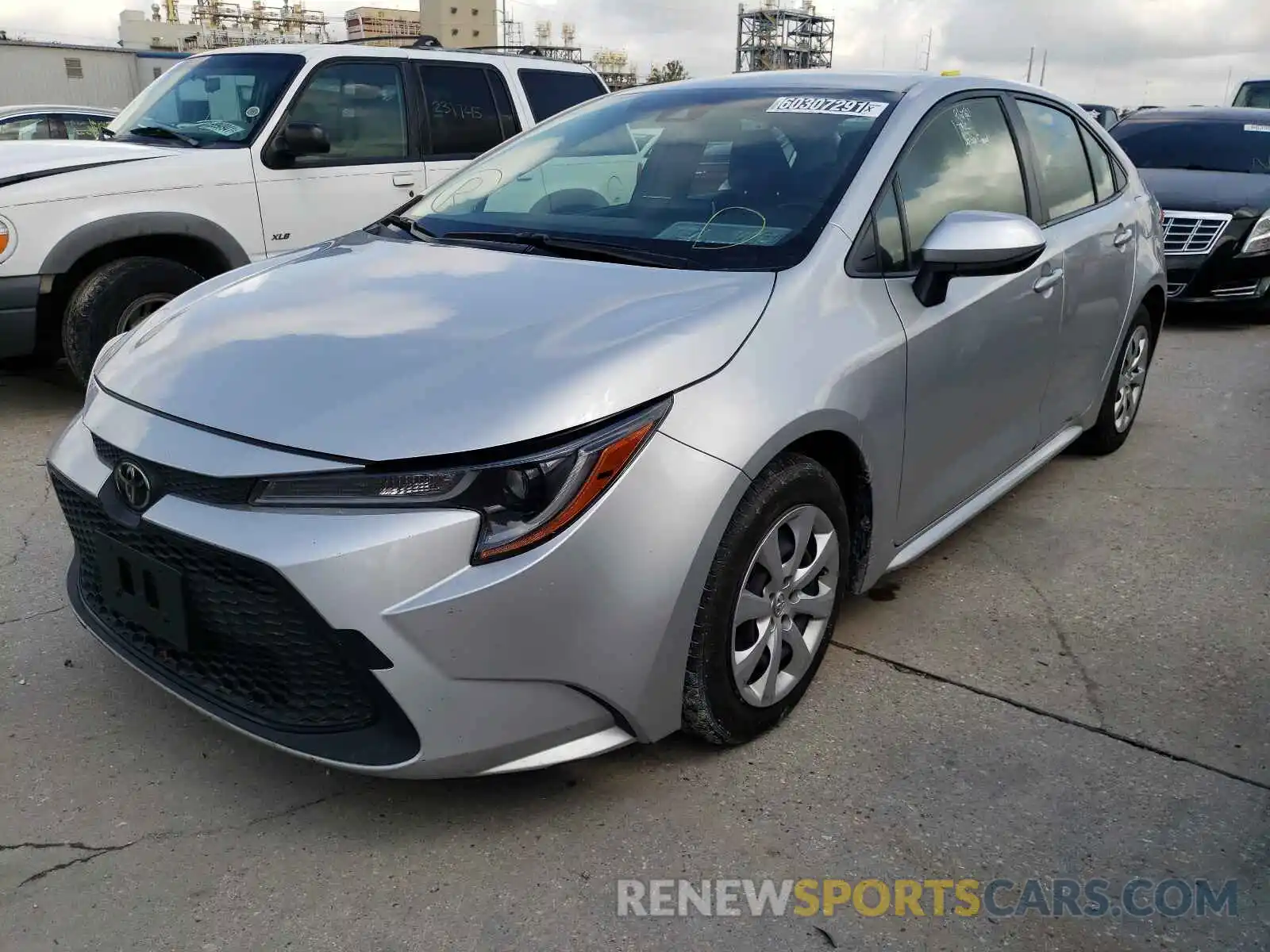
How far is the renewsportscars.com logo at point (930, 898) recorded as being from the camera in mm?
2166

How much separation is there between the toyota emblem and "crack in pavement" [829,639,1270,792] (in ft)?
6.47

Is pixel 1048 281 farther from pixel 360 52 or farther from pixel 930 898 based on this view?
pixel 360 52

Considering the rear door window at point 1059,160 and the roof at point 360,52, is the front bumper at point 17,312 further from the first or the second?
the rear door window at point 1059,160

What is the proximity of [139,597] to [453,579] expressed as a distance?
0.80 meters

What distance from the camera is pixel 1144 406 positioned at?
5984mm

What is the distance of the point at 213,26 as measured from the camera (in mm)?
100250

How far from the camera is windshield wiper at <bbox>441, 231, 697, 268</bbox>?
109 inches

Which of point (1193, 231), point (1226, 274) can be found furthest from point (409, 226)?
point (1226, 274)

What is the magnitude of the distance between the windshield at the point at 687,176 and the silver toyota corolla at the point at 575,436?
0.04ft

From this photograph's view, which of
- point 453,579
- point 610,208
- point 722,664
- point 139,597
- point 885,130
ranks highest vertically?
point 885,130

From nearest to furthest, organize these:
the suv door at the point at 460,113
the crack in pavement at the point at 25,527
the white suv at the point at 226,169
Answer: the crack in pavement at the point at 25,527 < the white suv at the point at 226,169 < the suv door at the point at 460,113

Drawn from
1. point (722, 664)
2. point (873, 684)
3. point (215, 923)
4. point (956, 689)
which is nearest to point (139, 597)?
point (215, 923)

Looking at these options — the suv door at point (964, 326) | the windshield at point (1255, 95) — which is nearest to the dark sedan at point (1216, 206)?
the suv door at point (964, 326)

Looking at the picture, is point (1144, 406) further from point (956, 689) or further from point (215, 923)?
point (215, 923)
